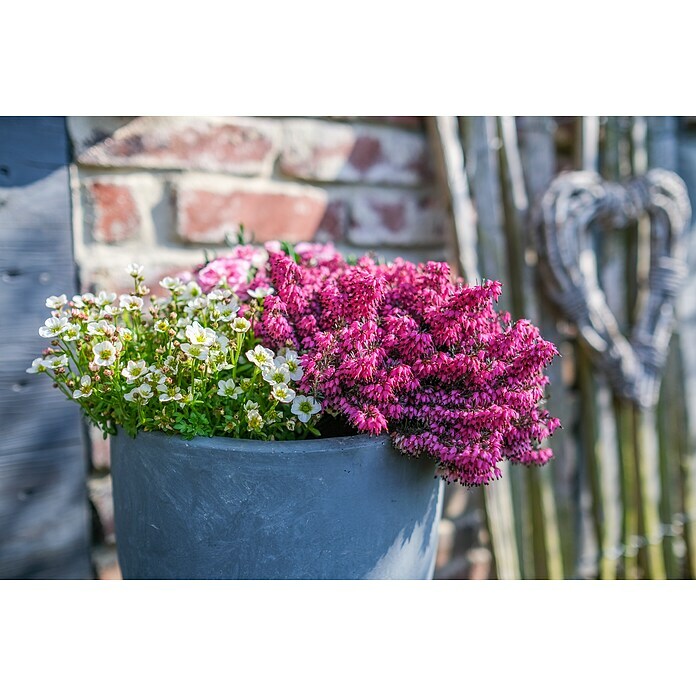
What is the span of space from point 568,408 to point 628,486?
0.25 meters

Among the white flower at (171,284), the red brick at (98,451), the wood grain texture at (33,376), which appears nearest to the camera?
the white flower at (171,284)

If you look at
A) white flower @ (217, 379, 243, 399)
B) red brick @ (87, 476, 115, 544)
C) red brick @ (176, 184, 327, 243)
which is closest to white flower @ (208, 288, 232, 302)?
white flower @ (217, 379, 243, 399)

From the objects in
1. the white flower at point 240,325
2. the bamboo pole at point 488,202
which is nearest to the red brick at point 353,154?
the bamboo pole at point 488,202

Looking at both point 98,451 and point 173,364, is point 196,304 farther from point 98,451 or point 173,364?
point 98,451

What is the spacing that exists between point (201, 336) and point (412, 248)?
31.5 inches

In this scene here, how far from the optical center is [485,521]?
139 cm

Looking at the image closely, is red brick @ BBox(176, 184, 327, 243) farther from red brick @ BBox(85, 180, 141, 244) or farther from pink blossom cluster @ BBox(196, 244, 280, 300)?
pink blossom cluster @ BBox(196, 244, 280, 300)

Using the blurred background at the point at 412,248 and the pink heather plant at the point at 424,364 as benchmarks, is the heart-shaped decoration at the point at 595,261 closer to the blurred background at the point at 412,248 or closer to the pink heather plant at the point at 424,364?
the blurred background at the point at 412,248

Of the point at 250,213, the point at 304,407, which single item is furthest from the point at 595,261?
the point at 304,407

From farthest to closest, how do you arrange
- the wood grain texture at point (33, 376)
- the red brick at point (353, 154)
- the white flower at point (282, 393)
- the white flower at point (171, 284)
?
1. the red brick at point (353, 154)
2. the wood grain texture at point (33, 376)
3. the white flower at point (171, 284)
4. the white flower at point (282, 393)

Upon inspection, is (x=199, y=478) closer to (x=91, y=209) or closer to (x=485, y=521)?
(x=91, y=209)

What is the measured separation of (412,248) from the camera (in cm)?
142

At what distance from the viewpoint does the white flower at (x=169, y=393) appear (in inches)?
27.1

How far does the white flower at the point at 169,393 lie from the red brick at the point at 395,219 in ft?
2.35
